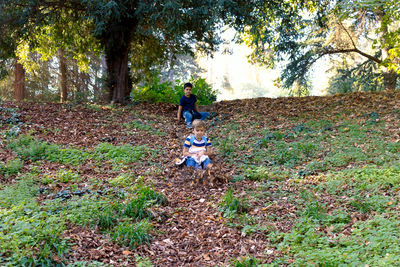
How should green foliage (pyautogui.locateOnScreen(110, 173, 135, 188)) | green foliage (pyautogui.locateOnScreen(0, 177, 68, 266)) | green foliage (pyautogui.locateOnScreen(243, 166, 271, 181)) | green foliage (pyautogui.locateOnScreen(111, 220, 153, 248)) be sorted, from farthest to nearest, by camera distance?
1. green foliage (pyautogui.locateOnScreen(243, 166, 271, 181))
2. green foliage (pyautogui.locateOnScreen(110, 173, 135, 188))
3. green foliage (pyautogui.locateOnScreen(111, 220, 153, 248))
4. green foliage (pyautogui.locateOnScreen(0, 177, 68, 266))

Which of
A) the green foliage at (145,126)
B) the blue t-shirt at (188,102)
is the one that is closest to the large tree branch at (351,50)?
the blue t-shirt at (188,102)

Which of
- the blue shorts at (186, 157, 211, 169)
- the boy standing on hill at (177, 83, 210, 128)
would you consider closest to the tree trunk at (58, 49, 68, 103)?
the boy standing on hill at (177, 83, 210, 128)

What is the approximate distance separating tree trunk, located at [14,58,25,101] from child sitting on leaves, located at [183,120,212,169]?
43.2 ft

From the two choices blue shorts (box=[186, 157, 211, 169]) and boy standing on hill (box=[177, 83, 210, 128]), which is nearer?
blue shorts (box=[186, 157, 211, 169])

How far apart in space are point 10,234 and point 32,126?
19.5ft

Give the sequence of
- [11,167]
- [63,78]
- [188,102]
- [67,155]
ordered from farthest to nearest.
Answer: [63,78] → [188,102] → [67,155] → [11,167]

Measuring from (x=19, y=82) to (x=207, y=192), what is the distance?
14.5m

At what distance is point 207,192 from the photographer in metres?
5.71

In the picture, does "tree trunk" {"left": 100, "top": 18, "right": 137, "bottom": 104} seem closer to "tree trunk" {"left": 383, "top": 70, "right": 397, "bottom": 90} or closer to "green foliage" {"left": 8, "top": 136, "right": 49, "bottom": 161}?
"green foliage" {"left": 8, "top": 136, "right": 49, "bottom": 161}

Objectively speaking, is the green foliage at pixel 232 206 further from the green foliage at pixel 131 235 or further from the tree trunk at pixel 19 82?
the tree trunk at pixel 19 82

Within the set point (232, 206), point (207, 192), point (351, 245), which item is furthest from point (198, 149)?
point (351, 245)

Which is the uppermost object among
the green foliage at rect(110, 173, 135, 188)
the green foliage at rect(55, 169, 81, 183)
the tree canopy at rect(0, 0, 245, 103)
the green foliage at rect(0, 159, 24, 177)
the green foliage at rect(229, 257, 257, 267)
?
the tree canopy at rect(0, 0, 245, 103)

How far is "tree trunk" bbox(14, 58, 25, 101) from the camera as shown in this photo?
53.1 feet

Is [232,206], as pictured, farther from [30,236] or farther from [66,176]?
[66,176]
